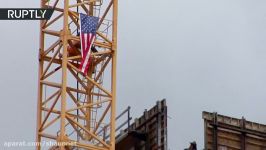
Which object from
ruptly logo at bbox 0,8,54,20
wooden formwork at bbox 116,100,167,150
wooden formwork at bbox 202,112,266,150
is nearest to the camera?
ruptly logo at bbox 0,8,54,20

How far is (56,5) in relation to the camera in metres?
60.7

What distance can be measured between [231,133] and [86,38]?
15665 millimetres

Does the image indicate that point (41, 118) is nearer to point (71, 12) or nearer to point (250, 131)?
point (71, 12)

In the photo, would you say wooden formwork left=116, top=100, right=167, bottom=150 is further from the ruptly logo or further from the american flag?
the ruptly logo

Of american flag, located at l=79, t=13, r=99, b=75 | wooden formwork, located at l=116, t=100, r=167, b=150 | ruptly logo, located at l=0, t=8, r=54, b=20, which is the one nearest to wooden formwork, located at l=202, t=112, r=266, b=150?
wooden formwork, located at l=116, t=100, r=167, b=150

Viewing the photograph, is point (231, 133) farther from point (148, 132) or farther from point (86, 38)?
point (86, 38)

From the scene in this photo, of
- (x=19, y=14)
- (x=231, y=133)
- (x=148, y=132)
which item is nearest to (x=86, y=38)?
(x=19, y=14)

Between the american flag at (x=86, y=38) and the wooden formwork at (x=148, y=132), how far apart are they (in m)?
9.46

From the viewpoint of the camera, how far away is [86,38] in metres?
59.3

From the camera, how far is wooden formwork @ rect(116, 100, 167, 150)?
67.2 metres

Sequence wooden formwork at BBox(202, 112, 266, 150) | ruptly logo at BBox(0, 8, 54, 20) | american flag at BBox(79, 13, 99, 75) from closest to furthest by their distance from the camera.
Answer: ruptly logo at BBox(0, 8, 54, 20) → american flag at BBox(79, 13, 99, 75) → wooden formwork at BBox(202, 112, 266, 150)

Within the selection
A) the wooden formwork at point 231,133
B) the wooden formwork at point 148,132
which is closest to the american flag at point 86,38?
the wooden formwork at point 148,132

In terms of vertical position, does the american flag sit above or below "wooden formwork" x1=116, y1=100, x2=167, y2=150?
above

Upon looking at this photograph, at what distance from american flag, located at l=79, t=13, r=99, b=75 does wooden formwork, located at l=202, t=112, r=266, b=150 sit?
12.3m
